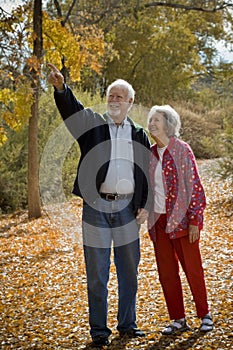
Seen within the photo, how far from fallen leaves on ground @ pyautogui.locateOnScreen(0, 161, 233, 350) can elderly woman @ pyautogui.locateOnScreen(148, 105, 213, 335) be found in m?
0.27

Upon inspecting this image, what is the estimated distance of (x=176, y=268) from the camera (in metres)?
4.11

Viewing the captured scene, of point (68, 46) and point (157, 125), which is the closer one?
point (157, 125)

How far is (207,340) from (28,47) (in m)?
6.95

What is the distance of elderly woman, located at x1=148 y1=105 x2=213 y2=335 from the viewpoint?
154 inches

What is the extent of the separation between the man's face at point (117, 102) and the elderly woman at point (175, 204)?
0.22m

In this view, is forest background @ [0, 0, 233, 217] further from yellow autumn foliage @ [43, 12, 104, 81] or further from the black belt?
the black belt

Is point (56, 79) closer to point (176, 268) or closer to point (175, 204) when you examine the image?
point (175, 204)

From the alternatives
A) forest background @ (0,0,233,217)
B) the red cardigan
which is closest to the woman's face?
the red cardigan

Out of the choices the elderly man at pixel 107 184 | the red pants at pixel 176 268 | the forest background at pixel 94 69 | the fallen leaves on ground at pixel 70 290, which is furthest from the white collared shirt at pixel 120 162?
the forest background at pixel 94 69

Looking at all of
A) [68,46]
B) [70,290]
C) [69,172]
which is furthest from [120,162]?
[69,172]

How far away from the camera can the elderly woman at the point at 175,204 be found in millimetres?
3922

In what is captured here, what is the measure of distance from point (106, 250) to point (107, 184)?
1.41ft

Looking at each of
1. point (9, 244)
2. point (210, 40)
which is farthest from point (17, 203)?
point (210, 40)

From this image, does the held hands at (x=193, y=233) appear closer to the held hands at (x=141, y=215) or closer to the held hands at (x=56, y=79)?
the held hands at (x=141, y=215)
